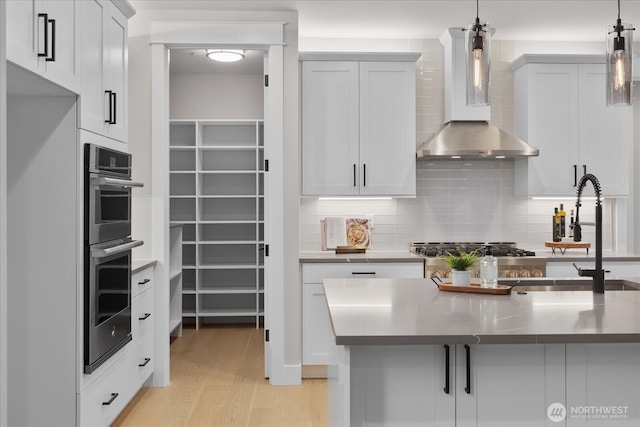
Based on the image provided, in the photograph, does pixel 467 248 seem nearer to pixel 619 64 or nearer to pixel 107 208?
pixel 619 64

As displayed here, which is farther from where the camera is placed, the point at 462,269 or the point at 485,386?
the point at 462,269

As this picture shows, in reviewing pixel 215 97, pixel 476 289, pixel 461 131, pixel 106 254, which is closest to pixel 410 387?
pixel 476 289

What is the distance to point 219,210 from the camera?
6172mm

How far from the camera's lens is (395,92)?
14.4ft

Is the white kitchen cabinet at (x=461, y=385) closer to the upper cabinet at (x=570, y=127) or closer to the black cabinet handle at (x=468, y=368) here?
the black cabinet handle at (x=468, y=368)

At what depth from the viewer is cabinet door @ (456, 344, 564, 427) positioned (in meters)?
1.80

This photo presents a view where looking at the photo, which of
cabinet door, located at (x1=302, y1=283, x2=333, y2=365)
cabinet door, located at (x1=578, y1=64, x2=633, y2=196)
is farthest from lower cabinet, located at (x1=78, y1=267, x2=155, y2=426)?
cabinet door, located at (x1=578, y1=64, x2=633, y2=196)

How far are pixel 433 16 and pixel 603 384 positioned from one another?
3.13 metres

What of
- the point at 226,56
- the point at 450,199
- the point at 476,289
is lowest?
the point at 476,289

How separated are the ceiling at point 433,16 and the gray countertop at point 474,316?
2.32 meters

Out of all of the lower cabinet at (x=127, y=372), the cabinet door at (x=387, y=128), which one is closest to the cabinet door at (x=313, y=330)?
the cabinet door at (x=387, y=128)

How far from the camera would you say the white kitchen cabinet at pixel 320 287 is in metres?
4.12

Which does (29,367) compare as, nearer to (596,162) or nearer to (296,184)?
(296,184)

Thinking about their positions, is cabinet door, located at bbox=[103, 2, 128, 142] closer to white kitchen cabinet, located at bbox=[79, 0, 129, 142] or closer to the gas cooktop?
white kitchen cabinet, located at bbox=[79, 0, 129, 142]
